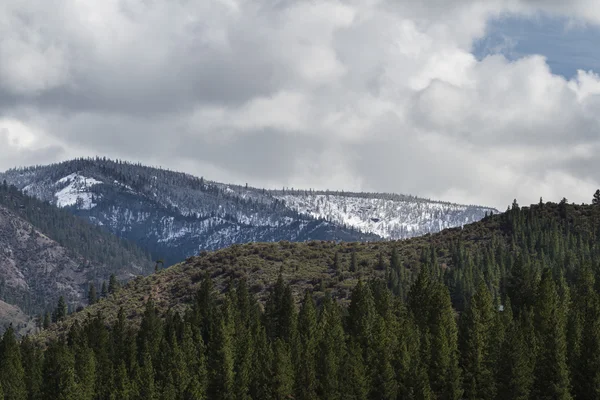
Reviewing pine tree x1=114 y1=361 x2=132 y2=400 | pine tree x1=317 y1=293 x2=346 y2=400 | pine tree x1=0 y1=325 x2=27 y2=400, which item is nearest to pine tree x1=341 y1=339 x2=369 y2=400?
pine tree x1=317 y1=293 x2=346 y2=400

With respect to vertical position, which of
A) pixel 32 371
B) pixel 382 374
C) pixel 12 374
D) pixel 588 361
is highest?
pixel 588 361

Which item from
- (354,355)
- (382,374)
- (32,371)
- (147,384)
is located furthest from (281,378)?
(32,371)

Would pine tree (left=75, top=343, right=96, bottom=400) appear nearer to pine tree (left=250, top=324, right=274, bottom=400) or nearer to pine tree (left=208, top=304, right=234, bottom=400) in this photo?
pine tree (left=208, top=304, right=234, bottom=400)

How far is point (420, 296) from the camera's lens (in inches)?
5581

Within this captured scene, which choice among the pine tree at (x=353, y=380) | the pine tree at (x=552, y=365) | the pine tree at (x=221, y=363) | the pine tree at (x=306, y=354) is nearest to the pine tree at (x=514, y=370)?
the pine tree at (x=552, y=365)

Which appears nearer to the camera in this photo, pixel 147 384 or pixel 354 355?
pixel 354 355

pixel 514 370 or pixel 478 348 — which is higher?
pixel 478 348

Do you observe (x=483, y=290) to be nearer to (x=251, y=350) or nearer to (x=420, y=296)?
(x=420, y=296)

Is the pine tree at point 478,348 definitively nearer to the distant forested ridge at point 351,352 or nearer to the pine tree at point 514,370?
the distant forested ridge at point 351,352

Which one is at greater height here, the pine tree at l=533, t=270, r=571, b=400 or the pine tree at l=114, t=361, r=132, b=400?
the pine tree at l=533, t=270, r=571, b=400

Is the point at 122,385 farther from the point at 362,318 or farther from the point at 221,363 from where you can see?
the point at 362,318

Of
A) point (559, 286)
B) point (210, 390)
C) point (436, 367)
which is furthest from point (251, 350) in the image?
point (559, 286)

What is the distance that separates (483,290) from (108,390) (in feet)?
179

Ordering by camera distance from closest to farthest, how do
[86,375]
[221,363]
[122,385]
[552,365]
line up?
[552,365] < [122,385] < [221,363] < [86,375]
